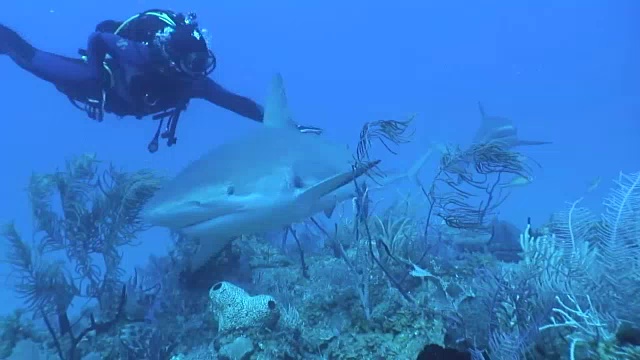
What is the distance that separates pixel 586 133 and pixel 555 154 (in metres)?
19.9

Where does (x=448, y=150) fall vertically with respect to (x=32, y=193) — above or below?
above

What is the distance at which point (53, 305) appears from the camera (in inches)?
282

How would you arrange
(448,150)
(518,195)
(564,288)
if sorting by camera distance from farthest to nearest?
(518,195) < (448,150) < (564,288)

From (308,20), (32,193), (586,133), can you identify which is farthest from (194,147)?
(32,193)

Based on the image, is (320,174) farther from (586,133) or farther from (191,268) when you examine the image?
(586,133)

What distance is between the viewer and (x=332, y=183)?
5.06m

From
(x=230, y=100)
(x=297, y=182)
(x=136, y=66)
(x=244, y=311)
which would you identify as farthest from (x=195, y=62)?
(x=244, y=311)

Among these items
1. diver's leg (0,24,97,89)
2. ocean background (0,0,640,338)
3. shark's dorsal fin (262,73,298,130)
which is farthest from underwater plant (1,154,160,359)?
ocean background (0,0,640,338)

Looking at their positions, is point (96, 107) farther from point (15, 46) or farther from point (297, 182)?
point (297, 182)

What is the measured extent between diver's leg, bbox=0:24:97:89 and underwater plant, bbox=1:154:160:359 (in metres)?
1.26

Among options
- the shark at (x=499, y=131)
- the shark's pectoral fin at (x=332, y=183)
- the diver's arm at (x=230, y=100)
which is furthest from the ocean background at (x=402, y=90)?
the shark's pectoral fin at (x=332, y=183)

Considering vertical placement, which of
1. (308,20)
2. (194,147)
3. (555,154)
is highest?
(308,20)

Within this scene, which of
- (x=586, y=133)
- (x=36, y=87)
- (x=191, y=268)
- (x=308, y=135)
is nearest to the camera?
(x=191, y=268)

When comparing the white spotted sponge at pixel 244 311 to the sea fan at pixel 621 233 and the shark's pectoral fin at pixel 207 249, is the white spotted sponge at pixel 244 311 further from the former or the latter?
the sea fan at pixel 621 233
